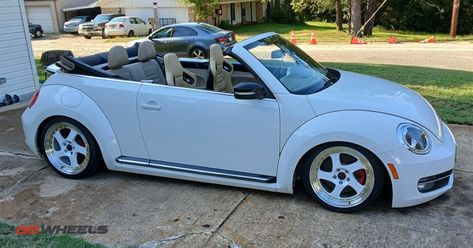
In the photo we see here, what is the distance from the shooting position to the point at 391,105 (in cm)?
392

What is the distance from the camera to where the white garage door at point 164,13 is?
36062 millimetres

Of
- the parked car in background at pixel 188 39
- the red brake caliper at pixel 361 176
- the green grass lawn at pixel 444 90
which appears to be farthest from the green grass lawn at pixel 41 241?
Answer: the parked car in background at pixel 188 39

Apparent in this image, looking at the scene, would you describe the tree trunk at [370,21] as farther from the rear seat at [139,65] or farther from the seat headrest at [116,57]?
the seat headrest at [116,57]

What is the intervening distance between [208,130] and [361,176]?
54.4 inches

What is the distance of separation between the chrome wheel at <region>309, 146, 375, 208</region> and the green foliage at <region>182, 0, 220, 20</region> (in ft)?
104

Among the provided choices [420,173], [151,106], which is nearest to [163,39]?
[151,106]

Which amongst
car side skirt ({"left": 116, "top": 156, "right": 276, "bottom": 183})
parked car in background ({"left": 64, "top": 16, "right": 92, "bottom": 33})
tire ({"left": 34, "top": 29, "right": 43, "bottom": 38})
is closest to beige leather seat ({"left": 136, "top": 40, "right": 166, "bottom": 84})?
car side skirt ({"left": 116, "top": 156, "right": 276, "bottom": 183})

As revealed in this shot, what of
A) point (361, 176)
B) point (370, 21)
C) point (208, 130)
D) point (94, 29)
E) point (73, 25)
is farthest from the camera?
point (73, 25)

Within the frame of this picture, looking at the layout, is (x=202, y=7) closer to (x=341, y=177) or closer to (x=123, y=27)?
(x=123, y=27)

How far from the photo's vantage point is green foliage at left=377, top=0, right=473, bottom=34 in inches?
1479

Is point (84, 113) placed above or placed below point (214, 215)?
above

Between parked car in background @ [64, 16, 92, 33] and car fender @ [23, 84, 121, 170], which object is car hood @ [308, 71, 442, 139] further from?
parked car in background @ [64, 16, 92, 33]

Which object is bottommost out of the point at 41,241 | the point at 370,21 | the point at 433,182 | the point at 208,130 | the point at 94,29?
the point at 94,29

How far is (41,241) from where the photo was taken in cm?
356
